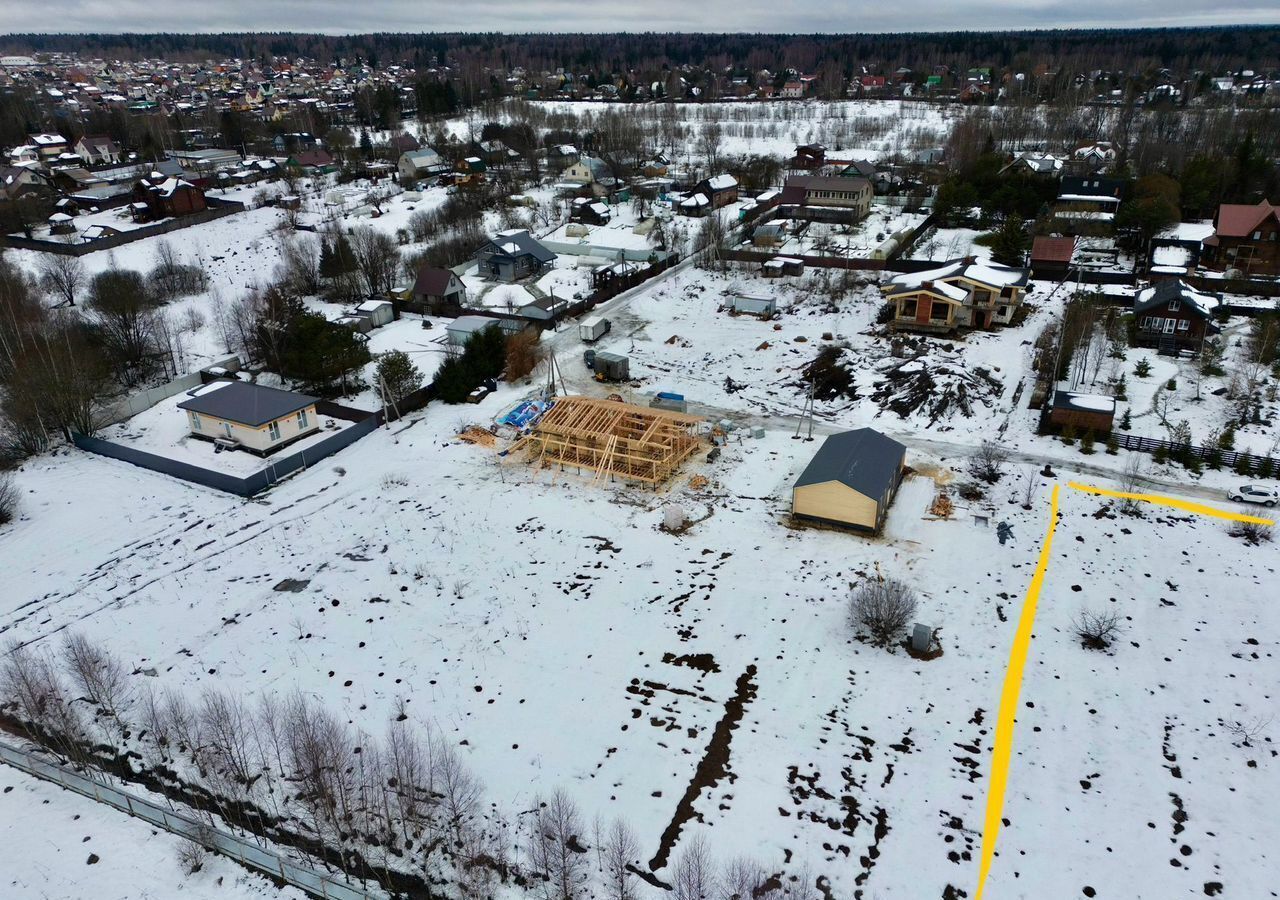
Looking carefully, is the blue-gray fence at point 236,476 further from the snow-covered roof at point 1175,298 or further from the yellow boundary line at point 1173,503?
the snow-covered roof at point 1175,298

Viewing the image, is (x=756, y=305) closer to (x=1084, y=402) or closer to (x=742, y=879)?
(x=1084, y=402)

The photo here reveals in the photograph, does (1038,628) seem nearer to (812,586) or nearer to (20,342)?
(812,586)

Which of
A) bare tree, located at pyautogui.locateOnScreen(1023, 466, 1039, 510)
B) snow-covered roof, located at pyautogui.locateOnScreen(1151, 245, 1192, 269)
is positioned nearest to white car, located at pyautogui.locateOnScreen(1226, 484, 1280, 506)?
bare tree, located at pyautogui.locateOnScreen(1023, 466, 1039, 510)

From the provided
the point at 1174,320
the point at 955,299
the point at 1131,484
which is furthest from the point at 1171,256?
the point at 1131,484

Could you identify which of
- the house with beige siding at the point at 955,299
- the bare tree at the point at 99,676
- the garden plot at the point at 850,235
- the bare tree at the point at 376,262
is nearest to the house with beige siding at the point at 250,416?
the bare tree at the point at 99,676

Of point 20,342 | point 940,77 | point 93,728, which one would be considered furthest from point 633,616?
point 940,77
